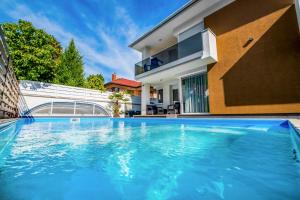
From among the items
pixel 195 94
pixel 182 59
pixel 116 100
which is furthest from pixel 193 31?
pixel 116 100

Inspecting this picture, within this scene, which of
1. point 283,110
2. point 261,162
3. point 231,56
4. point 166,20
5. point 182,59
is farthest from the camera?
point 166,20

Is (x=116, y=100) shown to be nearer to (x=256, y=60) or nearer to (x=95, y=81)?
(x=95, y=81)

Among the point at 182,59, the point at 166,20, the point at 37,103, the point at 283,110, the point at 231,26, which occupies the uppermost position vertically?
the point at 166,20

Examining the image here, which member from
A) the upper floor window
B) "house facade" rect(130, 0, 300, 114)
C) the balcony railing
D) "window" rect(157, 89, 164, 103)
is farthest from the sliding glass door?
"window" rect(157, 89, 164, 103)

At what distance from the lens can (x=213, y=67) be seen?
7.88 meters

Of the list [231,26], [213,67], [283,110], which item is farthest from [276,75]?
[231,26]

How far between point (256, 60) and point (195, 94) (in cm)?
336

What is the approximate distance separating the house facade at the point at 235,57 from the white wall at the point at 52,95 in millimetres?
6472

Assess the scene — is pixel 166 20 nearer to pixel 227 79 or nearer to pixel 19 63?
pixel 227 79

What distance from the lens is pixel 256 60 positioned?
21.0ft

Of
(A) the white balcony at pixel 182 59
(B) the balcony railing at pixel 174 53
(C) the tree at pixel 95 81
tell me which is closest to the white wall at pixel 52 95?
(A) the white balcony at pixel 182 59

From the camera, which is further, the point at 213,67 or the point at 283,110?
the point at 213,67

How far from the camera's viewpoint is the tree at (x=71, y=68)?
729 inches

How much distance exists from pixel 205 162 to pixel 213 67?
23.5 feet
